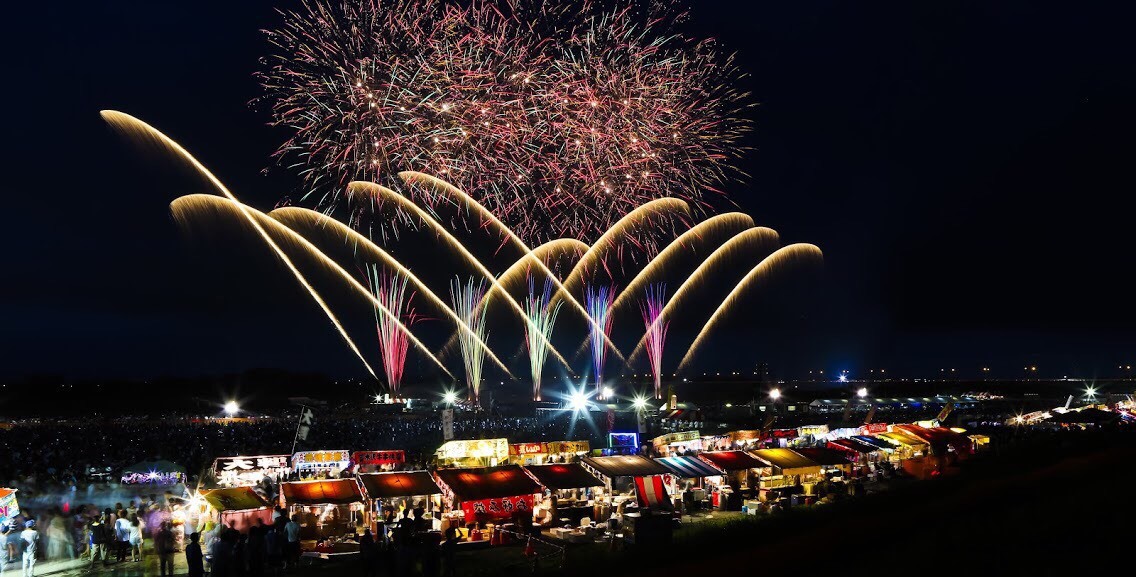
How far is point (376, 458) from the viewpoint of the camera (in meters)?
19.8

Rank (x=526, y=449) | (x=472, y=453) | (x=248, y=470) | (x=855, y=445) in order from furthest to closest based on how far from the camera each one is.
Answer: (x=855, y=445) → (x=526, y=449) → (x=472, y=453) → (x=248, y=470)

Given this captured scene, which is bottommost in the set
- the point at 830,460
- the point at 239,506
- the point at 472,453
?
the point at 830,460

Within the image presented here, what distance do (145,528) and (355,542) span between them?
430 centimetres

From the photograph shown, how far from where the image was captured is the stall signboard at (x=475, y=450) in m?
20.9

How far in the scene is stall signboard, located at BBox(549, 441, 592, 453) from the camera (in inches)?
886

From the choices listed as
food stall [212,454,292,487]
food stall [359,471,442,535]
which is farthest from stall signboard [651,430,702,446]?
food stall [212,454,292,487]

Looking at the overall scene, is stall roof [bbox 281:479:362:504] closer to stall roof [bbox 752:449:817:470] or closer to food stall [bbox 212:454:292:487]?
food stall [bbox 212:454:292:487]

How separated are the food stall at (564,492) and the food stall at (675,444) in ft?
12.2

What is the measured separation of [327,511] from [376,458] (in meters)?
2.02

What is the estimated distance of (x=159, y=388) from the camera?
133 metres

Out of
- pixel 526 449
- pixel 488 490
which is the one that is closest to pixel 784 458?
pixel 526 449

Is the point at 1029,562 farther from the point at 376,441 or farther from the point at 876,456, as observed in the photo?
the point at 376,441

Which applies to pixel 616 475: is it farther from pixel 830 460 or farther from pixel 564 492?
pixel 830 460

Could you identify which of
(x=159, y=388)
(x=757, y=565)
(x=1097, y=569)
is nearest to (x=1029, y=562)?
(x=1097, y=569)
